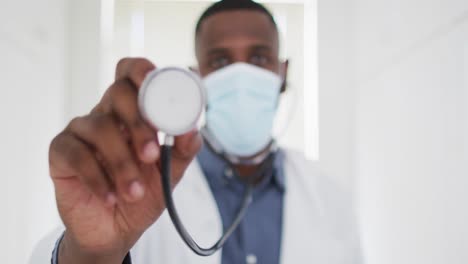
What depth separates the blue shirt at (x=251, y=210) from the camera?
0.70 meters

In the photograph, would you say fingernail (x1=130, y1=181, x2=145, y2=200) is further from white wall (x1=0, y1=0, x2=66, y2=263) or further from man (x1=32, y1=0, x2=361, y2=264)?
white wall (x1=0, y1=0, x2=66, y2=263)

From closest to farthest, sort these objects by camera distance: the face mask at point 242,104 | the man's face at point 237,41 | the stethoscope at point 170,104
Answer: the stethoscope at point 170,104 → the face mask at point 242,104 → the man's face at point 237,41

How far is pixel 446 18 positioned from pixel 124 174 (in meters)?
0.75

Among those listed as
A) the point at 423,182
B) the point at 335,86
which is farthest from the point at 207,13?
the point at 335,86

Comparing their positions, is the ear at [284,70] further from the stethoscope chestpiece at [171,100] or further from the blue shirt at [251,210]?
the stethoscope chestpiece at [171,100]

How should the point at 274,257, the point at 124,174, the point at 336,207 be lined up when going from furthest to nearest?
the point at 336,207 → the point at 274,257 → the point at 124,174

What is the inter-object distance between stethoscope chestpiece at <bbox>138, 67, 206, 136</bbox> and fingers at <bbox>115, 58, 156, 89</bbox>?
2 cm

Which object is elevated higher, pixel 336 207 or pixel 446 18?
pixel 446 18

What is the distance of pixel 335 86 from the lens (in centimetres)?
143

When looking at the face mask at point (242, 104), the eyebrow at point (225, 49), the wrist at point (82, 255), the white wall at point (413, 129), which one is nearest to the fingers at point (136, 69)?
the wrist at point (82, 255)

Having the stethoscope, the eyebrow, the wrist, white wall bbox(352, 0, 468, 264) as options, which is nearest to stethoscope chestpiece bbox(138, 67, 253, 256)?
the stethoscope

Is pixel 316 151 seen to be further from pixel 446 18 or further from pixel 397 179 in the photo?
pixel 446 18

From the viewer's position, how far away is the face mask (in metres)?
0.66

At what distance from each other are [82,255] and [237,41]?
0.55m
